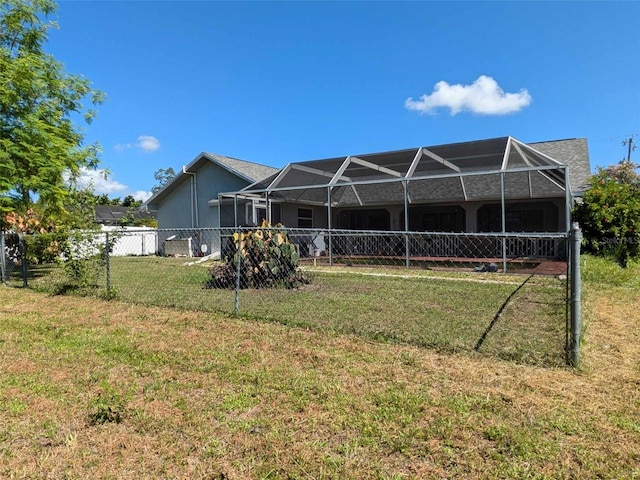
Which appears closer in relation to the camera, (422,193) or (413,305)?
(413,305)

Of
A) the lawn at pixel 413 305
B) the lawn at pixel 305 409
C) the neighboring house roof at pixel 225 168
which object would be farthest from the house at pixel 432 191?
the lawn at pixel 305 409

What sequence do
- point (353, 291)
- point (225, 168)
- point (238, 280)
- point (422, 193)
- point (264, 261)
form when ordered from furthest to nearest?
point (225, 168) < point (422, 193) < point (264, 261) < point (353, 291) < point (238, 280)

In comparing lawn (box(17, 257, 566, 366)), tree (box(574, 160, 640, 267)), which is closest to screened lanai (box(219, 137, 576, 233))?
tree (box(574, 160, 640, 267))

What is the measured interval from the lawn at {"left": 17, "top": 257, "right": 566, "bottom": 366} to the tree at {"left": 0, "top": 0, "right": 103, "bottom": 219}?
6.92 feet

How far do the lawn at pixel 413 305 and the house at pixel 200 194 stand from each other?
29.8 ft

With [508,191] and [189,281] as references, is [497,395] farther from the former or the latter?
[508,191]

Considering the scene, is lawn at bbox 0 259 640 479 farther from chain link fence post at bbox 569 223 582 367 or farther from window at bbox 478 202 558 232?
window at bbox 478 202 558 232

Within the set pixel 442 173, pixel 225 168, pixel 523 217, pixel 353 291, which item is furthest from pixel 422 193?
pixel 353 291

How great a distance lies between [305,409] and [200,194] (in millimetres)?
18124

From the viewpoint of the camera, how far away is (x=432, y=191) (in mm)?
16656

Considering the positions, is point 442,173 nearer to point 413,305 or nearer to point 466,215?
point 466,215

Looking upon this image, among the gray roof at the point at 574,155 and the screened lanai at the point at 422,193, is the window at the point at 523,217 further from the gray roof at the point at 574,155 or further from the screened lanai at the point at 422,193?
the gray roof at the point at 574,155

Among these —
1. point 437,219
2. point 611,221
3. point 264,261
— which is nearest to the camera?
point 264,261

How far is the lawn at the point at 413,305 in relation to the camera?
4.35 m
